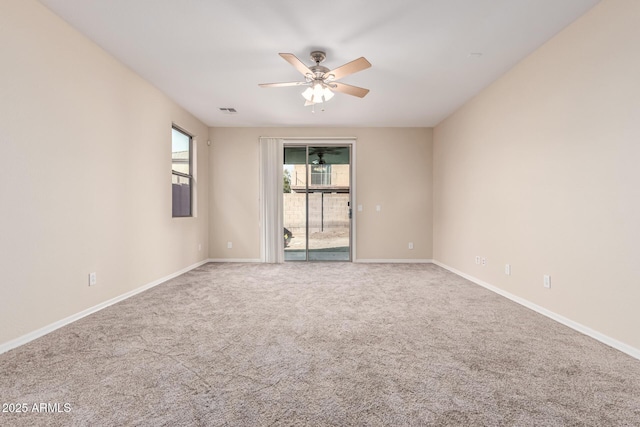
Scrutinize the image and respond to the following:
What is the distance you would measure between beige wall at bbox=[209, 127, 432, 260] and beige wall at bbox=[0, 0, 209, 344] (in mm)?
1819

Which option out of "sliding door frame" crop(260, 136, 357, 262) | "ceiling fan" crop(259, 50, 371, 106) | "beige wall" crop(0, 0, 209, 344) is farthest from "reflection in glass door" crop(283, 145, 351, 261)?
"beige wall" crop(0, 0, 209, 344)

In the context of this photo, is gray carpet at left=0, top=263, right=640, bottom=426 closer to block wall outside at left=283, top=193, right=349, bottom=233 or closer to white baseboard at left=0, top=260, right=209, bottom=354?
white baseboard at left=0, top=260, right=209, bottom=354

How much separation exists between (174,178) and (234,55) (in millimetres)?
2392

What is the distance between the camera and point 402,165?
5.72 metres

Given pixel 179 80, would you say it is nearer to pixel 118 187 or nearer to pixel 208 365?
pixel 118 187

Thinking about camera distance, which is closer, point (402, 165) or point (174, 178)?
point (174, 178)

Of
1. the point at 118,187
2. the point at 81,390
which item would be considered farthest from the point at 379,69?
the point at 81,390

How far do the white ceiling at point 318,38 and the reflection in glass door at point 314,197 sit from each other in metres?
1.84

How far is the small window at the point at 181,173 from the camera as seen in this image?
464 cm

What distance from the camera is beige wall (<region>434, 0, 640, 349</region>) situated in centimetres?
208

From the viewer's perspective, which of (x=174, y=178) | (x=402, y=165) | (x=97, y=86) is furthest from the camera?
(x=402, y=165)

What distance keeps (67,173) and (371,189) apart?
4.52 m

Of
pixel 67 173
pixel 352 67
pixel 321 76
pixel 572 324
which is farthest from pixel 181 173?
pixel 572 324

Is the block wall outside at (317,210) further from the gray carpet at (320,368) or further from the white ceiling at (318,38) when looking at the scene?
the gray carpet at (320,368)
